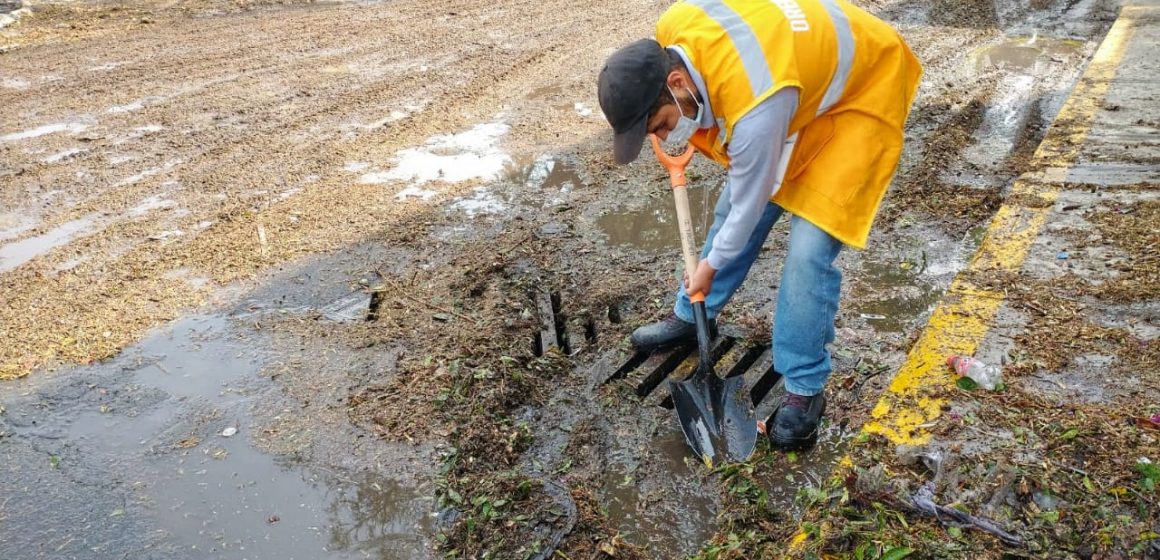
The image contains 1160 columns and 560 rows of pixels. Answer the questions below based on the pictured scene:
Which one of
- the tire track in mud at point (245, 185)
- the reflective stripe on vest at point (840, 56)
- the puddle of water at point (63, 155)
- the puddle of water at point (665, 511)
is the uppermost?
the reflective stripe on vest at point (840, 56)

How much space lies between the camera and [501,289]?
384cm

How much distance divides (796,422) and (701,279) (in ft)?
1.99

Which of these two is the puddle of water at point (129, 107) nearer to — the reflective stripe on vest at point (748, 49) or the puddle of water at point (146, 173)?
the puddle of water at point (146, 173)

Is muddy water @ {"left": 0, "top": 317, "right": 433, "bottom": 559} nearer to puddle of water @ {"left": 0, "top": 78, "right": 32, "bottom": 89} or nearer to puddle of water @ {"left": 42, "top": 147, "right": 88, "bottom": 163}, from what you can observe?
puddle of water @ {"left": 42, "top": 147, "right": 88, "bottom": 163}

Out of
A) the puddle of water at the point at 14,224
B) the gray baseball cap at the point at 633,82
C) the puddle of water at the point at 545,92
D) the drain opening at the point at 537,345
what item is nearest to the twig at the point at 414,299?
the drain opening at the point at 537,345

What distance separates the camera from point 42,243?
14.1 ft

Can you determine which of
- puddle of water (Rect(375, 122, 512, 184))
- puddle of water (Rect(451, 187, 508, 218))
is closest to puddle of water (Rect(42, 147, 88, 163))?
puddle of water (Rect(375, 122, 512, 184))

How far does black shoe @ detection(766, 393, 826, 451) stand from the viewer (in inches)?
113

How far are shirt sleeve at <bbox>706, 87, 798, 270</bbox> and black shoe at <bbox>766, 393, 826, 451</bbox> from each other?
27.0 inches

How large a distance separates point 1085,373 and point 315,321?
3.11 meters

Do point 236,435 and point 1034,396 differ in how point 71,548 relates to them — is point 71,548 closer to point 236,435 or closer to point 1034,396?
point 236,435

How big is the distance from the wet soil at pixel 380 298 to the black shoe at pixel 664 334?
0.29ft

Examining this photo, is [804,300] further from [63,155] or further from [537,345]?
[63,155]

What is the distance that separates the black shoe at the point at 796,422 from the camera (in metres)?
2.87
